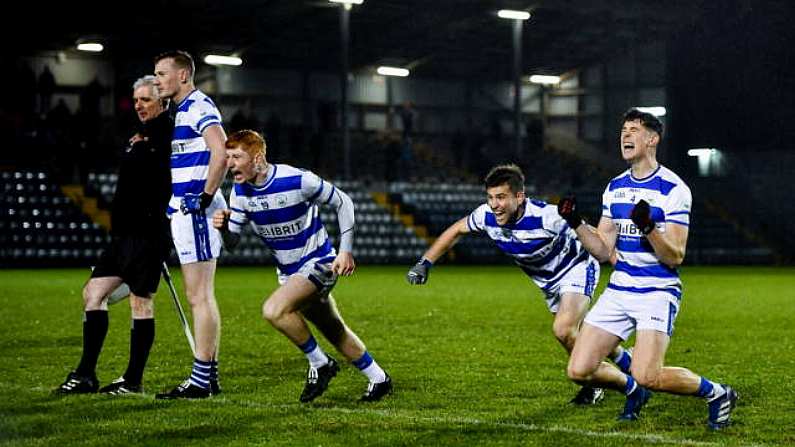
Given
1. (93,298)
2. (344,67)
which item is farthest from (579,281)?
(344,67)

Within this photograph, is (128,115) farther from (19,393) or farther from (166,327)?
(19,393)

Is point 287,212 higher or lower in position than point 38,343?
higher

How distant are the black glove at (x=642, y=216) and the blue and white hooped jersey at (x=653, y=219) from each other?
0.43 m

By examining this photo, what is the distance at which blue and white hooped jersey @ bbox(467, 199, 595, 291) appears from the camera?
8.59 metres

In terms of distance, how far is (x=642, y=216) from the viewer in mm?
6633

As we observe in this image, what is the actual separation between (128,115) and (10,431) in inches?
1110

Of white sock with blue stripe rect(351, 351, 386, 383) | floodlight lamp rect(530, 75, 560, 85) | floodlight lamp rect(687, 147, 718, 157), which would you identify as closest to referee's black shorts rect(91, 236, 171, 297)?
white sock with blue stripe rect(351, 351, 386, 383)

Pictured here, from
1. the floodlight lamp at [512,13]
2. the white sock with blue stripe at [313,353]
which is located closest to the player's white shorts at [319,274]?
the white sock with blue stripe at [313,353]

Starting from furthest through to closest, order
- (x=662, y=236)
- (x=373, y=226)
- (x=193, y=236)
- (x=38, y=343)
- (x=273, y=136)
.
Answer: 1. (x=273, y=136)
2. (x=373, y=226)
3. (x=38, y=343)
4. (x=193, y=236)
5. (x=662, y=236)

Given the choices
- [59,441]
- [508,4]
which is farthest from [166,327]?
[508,4]

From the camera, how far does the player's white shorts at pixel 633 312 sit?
715 cm

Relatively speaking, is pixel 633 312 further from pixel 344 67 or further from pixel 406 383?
pixel 344 67

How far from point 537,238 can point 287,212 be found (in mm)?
1692

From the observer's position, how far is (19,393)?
880cm
